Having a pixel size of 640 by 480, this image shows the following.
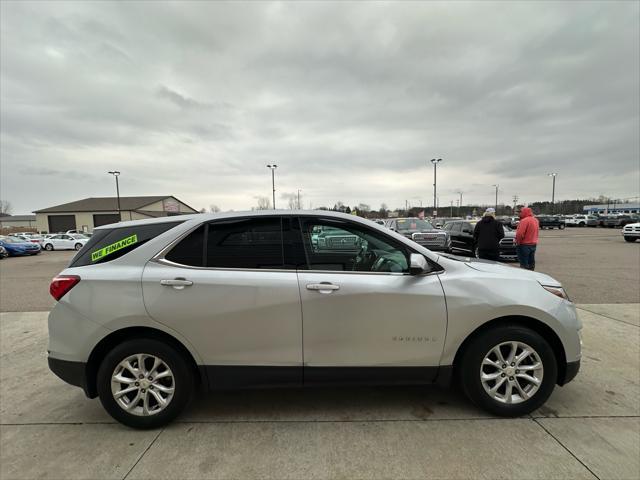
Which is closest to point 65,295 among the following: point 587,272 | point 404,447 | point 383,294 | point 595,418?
point 383,294

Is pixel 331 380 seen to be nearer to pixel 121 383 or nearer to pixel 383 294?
pixel 383 294

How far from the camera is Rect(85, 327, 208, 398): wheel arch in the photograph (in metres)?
2.61

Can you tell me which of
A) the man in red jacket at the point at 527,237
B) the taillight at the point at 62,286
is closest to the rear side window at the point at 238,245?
the taillight at the point at 62,286

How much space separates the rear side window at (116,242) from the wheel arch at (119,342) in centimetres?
62

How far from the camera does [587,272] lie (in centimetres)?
919

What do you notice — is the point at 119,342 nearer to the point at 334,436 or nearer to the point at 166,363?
the point at 166,363

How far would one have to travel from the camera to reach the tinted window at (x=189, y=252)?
2658 mm

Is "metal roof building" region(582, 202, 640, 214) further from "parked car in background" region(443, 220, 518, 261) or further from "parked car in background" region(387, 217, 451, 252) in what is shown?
"parked car in background" region(387, 217, 451, 252)

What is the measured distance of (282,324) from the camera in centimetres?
256

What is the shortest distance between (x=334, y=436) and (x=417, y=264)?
1456mm

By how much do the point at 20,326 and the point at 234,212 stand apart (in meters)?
4.91

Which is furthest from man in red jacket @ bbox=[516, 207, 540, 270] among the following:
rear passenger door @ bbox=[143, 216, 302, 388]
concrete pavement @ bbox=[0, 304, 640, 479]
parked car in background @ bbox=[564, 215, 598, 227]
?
parked car in background @ bbox=[564, 215, 598, 227]

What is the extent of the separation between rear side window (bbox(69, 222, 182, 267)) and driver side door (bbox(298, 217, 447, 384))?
1.32 meters

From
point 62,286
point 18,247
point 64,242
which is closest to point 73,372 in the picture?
point 62,286
